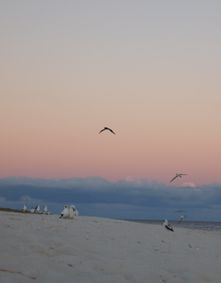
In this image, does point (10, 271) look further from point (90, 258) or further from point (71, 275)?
point (90, 258)

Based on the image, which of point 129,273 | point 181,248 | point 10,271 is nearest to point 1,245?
point 10,271

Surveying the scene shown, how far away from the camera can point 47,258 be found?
37.5ft

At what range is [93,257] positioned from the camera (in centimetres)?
1229

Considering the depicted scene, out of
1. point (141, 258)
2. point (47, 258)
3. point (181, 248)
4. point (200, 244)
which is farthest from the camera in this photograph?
point (200, 244)

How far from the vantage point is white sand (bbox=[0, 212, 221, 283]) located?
10562 mm

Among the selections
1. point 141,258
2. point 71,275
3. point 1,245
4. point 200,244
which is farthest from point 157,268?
point 200,244

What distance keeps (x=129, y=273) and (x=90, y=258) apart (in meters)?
1.10

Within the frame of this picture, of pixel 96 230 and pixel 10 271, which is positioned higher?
pixel 96 230

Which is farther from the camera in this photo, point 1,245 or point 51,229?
point 51,229

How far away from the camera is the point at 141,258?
1336 cm

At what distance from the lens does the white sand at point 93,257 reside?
10562mm

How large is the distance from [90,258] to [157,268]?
64.3 inches

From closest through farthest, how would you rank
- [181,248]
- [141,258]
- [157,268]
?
[157,268], [141,258], [181,248]

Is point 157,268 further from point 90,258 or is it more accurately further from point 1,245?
point 1,245
